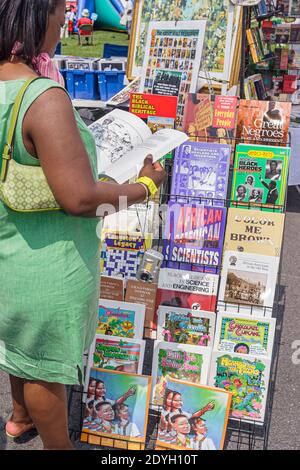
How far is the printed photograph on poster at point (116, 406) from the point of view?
7.18ft

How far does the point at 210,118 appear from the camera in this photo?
2.56 m

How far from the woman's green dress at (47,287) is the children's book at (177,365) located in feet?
1.82

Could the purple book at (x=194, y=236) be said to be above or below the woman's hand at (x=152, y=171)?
below

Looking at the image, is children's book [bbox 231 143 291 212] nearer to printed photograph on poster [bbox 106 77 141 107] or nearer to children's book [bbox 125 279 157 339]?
children's book [bbox 125 279 157 339]

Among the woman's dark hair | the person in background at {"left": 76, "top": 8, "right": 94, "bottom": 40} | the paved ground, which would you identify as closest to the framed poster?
the paved ground

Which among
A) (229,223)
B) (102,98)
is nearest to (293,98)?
(102,98)

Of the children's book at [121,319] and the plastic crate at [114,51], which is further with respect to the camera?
the plastic crate at [114,51]

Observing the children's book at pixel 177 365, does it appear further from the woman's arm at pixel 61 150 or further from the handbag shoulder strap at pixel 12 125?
the handbag shoulder strap at pixel 12 125

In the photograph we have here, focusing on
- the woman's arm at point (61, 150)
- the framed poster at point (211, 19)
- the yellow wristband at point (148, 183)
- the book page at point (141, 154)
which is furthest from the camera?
the framed poster at point (211, 19)

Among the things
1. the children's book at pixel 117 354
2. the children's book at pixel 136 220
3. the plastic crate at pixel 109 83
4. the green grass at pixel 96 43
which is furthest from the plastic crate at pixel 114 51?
the children's book at pixel 117 354

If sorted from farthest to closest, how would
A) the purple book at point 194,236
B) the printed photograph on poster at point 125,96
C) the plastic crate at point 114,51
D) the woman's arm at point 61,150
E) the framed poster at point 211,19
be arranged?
the plastic crate at point 114,51, the printed photograph on poster at point 125,96, the framed poster at point 211,19, the purple book at point 194,236, the woman's arm at point 61,150

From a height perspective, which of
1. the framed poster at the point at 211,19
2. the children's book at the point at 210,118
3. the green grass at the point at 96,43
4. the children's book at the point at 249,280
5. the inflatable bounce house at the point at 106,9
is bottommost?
the children's book at the point at 249,280

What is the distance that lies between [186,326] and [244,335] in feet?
0.76

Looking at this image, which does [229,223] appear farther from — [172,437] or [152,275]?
[172,437]
